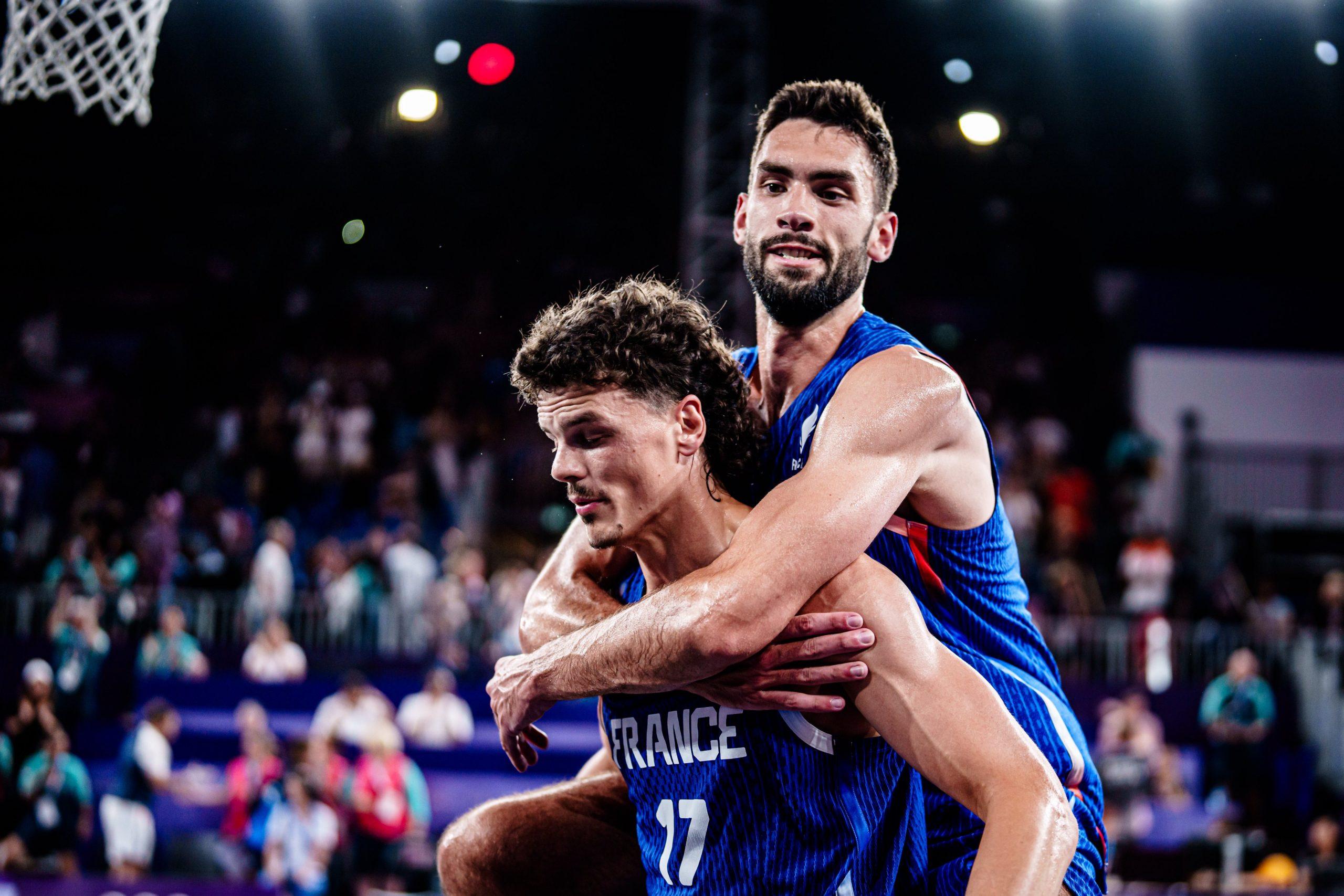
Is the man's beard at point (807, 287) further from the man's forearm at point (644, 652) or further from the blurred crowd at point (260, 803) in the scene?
the blurred crowd at point (260, 803)

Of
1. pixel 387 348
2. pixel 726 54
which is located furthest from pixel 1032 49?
pixel 387 348

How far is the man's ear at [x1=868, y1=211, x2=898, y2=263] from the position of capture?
3252mm

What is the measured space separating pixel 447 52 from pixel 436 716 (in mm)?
5387

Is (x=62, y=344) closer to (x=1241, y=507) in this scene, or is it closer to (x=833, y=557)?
(x=833, y=557)

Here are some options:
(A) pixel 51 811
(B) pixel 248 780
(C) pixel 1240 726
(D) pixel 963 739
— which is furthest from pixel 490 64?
(D) pixel 963 739

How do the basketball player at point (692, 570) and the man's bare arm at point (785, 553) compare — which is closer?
the man's bare arm at point (785, 553)

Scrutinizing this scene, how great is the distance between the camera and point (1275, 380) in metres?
17.3

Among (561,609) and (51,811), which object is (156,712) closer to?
(51,811)

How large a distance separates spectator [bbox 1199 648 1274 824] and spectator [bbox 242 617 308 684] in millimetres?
7917

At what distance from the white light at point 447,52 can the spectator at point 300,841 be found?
4.93m

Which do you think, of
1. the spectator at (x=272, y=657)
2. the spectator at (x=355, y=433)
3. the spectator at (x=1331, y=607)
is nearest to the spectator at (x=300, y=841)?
the spectator at (x=272, y=657)

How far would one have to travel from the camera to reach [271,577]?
11.4 metres

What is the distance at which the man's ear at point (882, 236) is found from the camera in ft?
10.7

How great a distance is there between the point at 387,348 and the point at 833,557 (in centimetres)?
995
